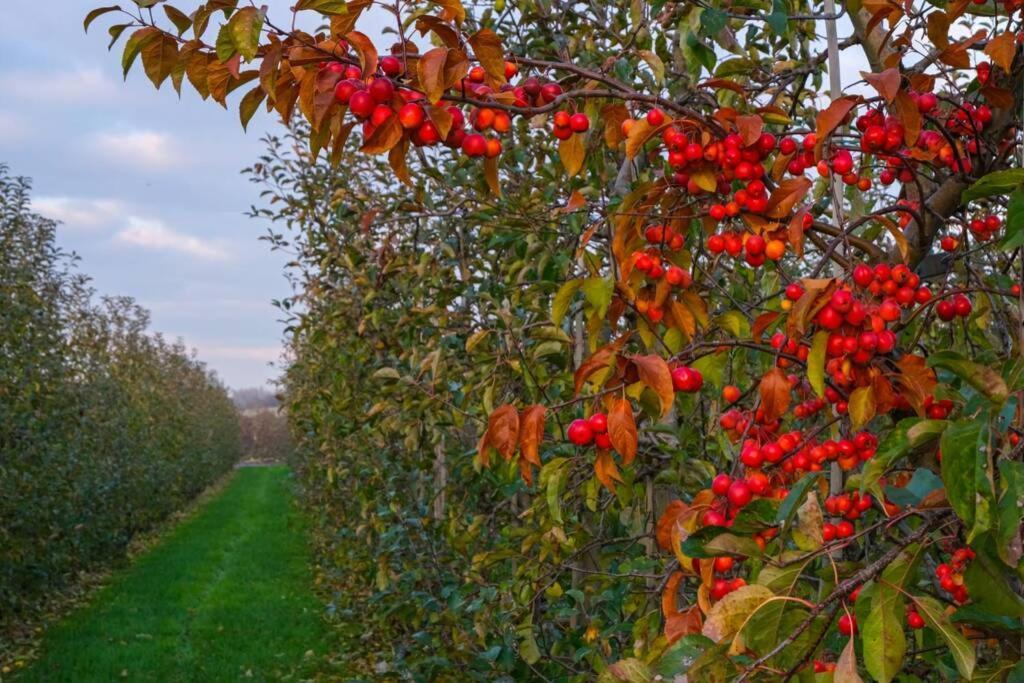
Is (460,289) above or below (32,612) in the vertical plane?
above

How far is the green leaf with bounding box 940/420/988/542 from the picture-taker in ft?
3.27

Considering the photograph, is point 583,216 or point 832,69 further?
point 583,216

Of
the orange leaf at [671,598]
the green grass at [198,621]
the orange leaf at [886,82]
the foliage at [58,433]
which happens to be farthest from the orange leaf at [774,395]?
the foliage at [58,433]

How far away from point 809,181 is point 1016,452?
20.0 inches

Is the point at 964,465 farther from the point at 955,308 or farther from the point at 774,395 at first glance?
the point at 955,308

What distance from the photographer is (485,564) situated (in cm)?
322

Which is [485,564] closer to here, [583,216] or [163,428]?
[583,216]

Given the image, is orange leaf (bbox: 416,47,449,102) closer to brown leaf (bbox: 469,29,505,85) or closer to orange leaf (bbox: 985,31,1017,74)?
brown leaf (bbox: 469,29,505,85)

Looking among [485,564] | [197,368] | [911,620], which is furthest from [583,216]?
[197,368]

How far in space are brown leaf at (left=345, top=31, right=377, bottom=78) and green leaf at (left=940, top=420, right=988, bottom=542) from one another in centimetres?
91

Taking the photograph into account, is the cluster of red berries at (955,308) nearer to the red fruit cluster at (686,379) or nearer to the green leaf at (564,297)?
the red fruit cluster at (686,379)

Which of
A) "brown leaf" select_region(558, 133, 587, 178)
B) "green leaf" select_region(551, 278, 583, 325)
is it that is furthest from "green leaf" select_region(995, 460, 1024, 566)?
→ "brown leaf" select_region(558, 133, 587, 178)

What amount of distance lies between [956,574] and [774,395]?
Answer: 423 mm

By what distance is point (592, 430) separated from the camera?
1.35 metres
